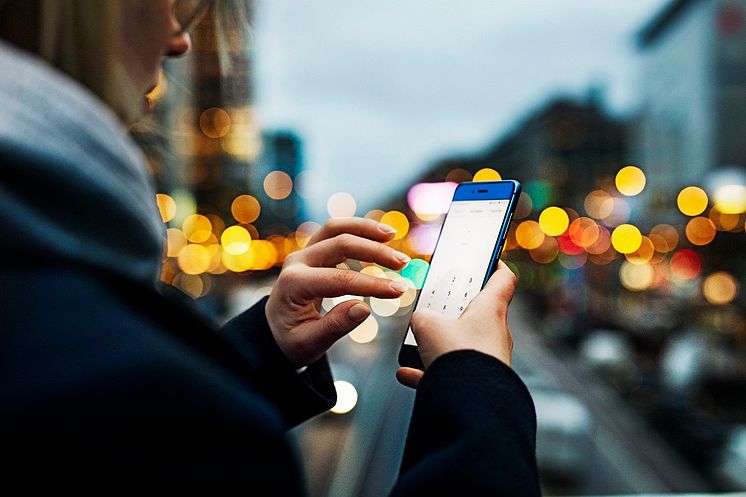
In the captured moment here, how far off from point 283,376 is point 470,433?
683 mm

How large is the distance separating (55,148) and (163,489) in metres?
0.31

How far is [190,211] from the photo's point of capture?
1779 inches

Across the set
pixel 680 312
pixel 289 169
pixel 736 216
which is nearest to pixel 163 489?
pixel 736 216

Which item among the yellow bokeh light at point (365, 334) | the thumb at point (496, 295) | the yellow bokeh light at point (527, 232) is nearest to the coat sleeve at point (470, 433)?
the thumb at point (496, 295)

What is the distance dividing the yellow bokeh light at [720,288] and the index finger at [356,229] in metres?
32.6

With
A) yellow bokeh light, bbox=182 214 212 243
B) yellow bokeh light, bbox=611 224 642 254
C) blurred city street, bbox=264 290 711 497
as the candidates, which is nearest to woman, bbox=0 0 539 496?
blurred city street, bbox=264 290 711 497

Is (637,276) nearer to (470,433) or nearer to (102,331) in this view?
(470,433)

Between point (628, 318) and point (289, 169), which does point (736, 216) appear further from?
point (289, 169)

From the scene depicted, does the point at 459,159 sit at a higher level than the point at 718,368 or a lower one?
higher

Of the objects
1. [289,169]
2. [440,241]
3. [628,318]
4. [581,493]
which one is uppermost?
[440,241]

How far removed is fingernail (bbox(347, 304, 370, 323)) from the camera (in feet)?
5.68

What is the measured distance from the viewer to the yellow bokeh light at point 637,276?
202 ft

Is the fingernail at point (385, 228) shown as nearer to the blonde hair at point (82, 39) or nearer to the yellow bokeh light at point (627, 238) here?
the blonde hair at point (82, 39)

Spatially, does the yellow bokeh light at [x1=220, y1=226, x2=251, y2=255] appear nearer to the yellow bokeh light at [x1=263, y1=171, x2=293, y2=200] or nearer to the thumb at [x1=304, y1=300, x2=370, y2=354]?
the thumb at [x1=304, y1=300, x2=370, y2=354]
